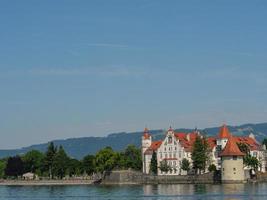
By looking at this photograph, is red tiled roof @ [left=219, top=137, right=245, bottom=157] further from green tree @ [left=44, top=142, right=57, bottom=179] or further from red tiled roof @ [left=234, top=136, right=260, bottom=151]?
green tree @ [left=44, top=142, right=57, bottom=179]

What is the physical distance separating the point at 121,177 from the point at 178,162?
14.3 m

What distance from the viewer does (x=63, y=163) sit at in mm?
143875

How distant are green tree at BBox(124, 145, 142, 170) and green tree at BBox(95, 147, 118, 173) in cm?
372

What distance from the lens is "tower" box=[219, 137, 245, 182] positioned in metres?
108

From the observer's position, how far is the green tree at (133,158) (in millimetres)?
142175

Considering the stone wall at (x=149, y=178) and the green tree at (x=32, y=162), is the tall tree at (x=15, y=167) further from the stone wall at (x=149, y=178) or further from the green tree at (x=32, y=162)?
the stone wall at (x=149, y=178)

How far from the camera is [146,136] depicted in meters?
140

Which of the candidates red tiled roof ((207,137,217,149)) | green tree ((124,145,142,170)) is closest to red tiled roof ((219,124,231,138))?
red tiled roof ((207,137,217,149))

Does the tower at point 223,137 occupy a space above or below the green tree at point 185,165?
above

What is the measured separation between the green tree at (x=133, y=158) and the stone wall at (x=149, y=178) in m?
12.9

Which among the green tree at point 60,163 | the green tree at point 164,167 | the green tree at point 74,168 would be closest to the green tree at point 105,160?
the green tree at point 164,167

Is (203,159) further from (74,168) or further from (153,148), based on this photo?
(74,168)

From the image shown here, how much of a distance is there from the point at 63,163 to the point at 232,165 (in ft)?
151

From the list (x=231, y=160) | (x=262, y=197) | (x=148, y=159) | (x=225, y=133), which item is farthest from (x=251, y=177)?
A: (x=262, y=197)
